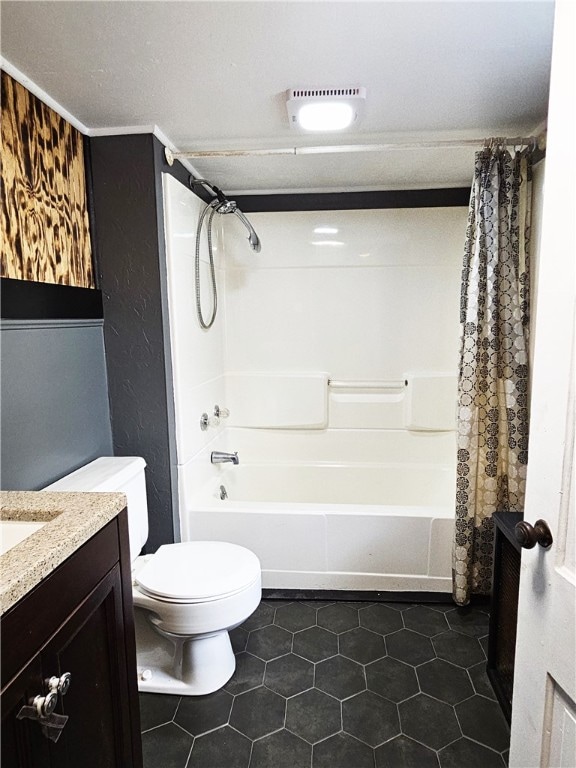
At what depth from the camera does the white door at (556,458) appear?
2.55 feet

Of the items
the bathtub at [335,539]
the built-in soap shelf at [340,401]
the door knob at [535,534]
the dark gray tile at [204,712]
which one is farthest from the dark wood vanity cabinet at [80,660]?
the built-in soap shelf at [340,401]

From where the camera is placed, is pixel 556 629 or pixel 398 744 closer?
pixel 556 629

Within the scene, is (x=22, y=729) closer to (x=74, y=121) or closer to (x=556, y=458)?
(x=556, y=458)

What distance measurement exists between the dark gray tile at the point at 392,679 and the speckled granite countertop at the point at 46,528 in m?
1.26

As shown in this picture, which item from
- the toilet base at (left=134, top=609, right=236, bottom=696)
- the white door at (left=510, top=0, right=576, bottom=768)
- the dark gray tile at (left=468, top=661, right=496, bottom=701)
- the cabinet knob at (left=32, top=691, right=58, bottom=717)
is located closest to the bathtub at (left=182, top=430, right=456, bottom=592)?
the dark gray tile at (left=468, top=661, right=496, bottom=701)

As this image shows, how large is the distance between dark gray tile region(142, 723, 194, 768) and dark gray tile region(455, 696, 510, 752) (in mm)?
920

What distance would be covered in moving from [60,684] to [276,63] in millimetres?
1659

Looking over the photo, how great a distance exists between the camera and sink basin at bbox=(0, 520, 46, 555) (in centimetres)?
100

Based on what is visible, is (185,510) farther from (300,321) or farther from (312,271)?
(312,271)

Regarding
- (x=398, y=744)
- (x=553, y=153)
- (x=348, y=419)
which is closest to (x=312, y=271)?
(x=348, y=419)

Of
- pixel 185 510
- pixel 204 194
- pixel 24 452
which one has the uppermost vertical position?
pixel 204 194

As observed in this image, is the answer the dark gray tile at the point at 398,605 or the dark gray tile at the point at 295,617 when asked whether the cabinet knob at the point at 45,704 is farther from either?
the dark gray tile at the point at 398,605

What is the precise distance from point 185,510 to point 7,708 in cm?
150

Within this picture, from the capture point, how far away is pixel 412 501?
290 cm
